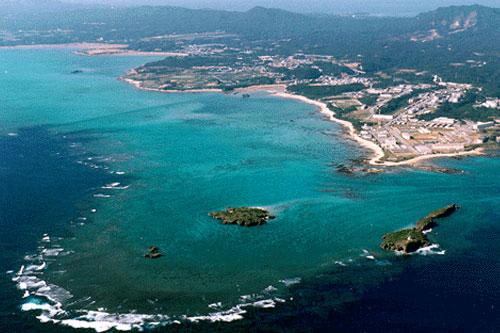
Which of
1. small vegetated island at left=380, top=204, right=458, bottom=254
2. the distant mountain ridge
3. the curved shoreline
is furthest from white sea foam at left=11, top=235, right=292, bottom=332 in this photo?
the distant mountain ridge

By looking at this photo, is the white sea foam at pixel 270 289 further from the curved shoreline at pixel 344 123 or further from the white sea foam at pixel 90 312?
the curved shoreline at pixel 344 123

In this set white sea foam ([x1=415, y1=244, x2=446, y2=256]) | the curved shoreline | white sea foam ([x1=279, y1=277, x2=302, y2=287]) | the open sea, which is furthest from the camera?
the curved shoreline

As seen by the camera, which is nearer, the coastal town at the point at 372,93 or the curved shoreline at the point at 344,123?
the curved shoreline at the point at 344,123

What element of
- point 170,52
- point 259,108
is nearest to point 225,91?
point 259,108

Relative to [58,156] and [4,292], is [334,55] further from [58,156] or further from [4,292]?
[4,292]

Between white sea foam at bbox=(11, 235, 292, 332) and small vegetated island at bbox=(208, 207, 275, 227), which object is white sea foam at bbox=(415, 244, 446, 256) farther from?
small vegetated island at bbox=(208, 207, 275, 227)

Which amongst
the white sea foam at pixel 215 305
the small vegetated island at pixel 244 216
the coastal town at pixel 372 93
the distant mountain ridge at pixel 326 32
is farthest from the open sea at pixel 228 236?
the distant mountain ridge at pixel 326 32

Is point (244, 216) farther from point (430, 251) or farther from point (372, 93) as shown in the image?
point (372, 93)
